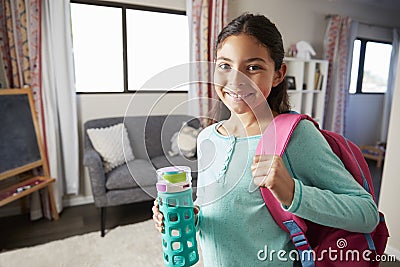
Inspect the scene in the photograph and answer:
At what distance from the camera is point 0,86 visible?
7.30 ft

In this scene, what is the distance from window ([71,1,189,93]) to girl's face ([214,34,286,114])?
1.96 metres

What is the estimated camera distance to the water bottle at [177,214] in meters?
0.57

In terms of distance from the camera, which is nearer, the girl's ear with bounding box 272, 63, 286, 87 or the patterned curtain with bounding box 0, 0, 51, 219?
the girl's ear with bounding box 272, 63, 286, 87

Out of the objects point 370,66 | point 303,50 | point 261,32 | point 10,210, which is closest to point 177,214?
point 261,32

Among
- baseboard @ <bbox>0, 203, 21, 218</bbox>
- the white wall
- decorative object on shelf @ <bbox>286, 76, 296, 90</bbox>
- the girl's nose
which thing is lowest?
baseboard @ <bbox>0, 203, 21, 218</bbox>

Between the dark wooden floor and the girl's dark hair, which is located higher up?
the girl's dark hair

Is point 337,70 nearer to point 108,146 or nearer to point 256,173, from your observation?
point 108,146

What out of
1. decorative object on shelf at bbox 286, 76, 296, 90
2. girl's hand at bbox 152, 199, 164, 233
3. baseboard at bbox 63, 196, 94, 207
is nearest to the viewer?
girl's hand at bbox 152, 199, 164, 233

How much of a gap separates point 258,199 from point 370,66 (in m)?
5.16

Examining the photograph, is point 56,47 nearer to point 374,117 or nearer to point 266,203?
point 266,203

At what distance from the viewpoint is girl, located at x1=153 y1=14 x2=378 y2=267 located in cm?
50

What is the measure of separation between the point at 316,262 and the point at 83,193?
2684 millimetres

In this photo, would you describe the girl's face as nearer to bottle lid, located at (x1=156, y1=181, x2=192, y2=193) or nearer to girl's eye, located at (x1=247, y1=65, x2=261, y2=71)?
girl's eye, located at (x1=247, y1=65, x2=261, y2=71)

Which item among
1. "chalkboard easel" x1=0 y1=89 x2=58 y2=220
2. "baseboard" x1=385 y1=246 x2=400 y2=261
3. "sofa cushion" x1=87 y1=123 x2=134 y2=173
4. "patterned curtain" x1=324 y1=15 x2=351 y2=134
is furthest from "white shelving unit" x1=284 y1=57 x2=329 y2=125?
"chalkboard easel" x1=0 y1=89 x2=58 y2=220
